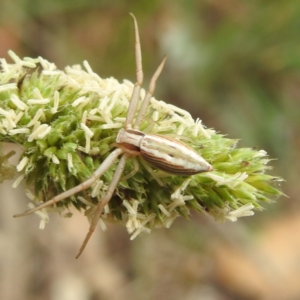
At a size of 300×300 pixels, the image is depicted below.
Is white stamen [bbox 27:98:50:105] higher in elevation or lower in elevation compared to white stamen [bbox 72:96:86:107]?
lower

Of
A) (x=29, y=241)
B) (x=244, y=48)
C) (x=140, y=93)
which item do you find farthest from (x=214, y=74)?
(x=140, y=93)

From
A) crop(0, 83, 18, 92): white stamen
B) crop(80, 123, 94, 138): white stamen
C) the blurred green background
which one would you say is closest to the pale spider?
crop(80, 123, 94, 138): white stamen

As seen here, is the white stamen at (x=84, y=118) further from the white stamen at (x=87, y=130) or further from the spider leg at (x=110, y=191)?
the spider leg at (x=110, y=191)

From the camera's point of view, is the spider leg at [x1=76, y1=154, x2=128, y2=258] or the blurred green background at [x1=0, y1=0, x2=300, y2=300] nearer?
the spider leg at [x1=76, y1=154, x2=128, y2=258]

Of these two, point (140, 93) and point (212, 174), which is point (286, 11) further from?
point (212, 174)

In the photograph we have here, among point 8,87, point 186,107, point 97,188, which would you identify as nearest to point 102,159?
point 97,188

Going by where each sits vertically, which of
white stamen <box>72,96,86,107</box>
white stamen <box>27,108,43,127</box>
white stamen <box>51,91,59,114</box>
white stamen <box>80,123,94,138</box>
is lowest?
white stamen <box>27,108,43,127</box>

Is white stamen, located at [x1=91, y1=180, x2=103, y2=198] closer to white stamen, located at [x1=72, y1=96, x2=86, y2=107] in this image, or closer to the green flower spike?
the green flower spike
